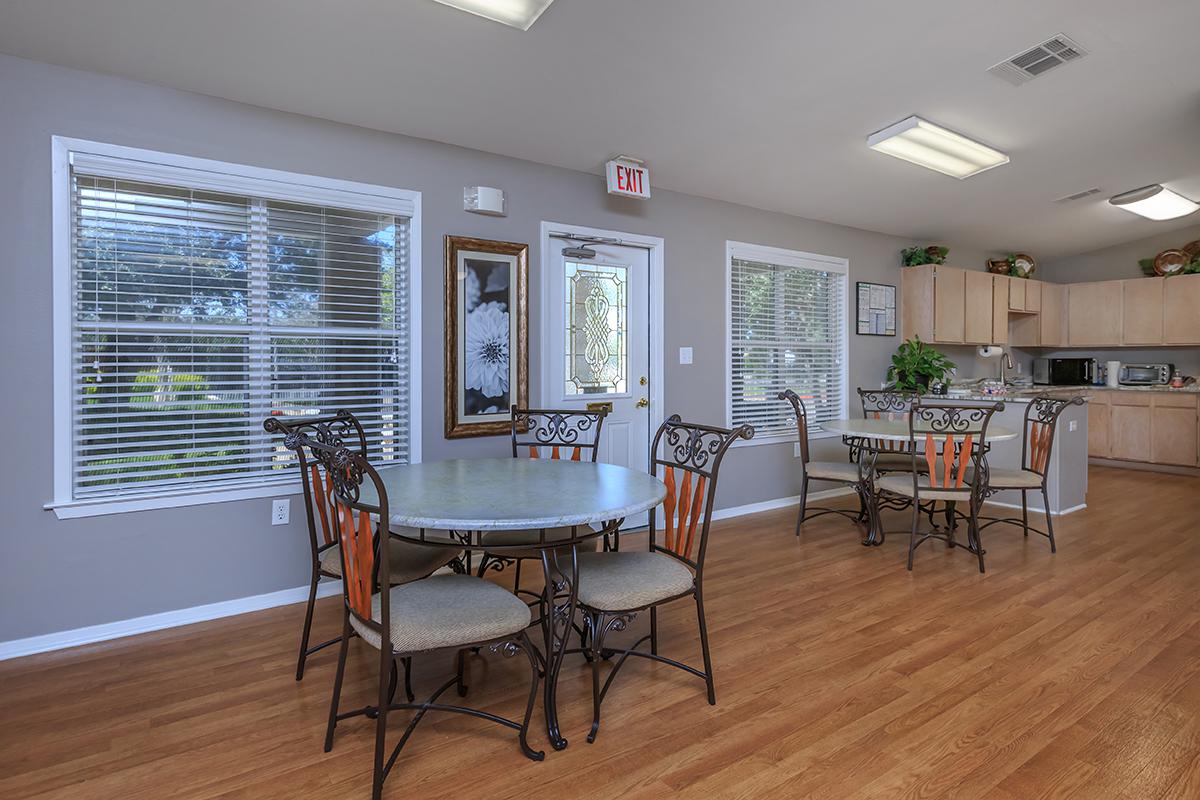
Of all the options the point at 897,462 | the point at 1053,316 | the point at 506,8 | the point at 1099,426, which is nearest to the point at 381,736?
the point at 506,8

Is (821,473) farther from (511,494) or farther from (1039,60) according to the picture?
(511,494)

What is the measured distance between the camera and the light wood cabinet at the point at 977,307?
6.25m

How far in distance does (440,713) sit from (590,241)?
294cm

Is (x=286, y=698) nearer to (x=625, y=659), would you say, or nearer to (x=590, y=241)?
(x=625, y=659)

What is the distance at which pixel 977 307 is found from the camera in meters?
6.36

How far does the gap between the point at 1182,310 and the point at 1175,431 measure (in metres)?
1.28

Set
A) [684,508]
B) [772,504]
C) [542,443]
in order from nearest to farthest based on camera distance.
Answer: [684,508]
[542,443]
[772,504]

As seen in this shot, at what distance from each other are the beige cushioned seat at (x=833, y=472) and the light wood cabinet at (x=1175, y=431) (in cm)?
475

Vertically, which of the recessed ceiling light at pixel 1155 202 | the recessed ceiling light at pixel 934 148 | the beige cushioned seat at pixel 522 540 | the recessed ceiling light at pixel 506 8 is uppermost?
the recessed ceiling light at pixel 1155 202

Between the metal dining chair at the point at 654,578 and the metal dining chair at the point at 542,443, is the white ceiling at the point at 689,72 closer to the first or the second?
the metal dining chair at the point at 542,443

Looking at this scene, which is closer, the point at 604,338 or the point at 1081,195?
the point at 604,338

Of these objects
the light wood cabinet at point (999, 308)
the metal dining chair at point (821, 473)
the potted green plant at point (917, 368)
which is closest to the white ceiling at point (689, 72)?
the metal dining chair at point (821, 473)

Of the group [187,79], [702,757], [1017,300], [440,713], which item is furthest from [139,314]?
[1017,300]

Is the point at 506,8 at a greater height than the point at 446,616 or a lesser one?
greater
